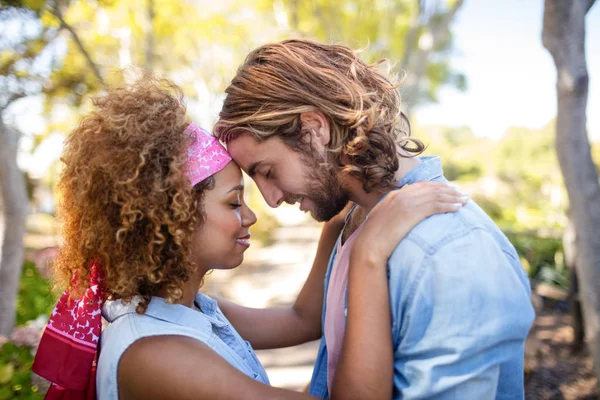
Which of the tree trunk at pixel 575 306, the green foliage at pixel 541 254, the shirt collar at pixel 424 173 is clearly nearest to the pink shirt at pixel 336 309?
the shirt collar at pixel 424 173

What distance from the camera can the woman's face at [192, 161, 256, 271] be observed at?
195cm

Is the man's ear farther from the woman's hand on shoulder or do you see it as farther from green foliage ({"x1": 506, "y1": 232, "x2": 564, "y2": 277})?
green foliage ({"x1": 506, "y1": 232, "x2": 564, "y2": 277})

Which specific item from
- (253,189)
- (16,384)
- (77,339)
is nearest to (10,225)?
(16,384)

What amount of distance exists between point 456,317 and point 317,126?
0.91m

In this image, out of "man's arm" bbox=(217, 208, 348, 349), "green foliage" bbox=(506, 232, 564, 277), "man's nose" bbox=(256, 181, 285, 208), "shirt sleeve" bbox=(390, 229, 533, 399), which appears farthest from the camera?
"green foliage" bbox=(506, 232, 564, 277)

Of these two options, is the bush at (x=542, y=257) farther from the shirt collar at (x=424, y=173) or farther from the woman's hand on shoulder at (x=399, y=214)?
the woman's hand on shoulder at (x=399, y=214)

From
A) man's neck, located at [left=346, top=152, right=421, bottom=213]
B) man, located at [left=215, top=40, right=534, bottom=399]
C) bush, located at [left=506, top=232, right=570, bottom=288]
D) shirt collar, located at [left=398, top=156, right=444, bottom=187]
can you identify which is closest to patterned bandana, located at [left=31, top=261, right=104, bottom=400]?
man, located at [left=215, top=40, right=534, bottom=399]

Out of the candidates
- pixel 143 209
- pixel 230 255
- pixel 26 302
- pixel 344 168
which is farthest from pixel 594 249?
pixel 26 302

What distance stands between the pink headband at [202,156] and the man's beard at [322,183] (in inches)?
12.9

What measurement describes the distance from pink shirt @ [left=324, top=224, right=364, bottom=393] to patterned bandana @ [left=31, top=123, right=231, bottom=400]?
638 mm

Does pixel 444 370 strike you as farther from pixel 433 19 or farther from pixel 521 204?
pixel 521 204

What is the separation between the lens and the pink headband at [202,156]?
1.88m

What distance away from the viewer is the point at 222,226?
6.45 feet

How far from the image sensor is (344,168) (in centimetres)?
207
